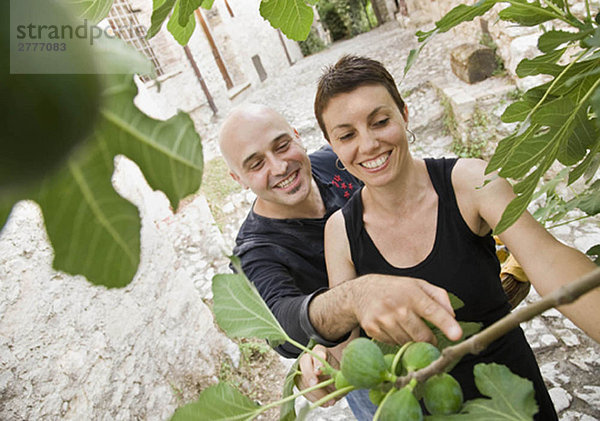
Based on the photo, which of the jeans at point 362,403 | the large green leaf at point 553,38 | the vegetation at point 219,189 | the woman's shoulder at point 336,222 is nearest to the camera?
the large green leaf at point 553,38

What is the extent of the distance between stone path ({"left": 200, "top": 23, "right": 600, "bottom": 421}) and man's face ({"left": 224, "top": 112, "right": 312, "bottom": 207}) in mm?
354

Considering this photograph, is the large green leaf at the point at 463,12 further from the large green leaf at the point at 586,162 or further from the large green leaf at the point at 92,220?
the large green leaf at the point at 92,220

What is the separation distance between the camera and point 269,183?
1.77 meters

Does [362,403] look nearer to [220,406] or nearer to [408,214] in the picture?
[408,214]

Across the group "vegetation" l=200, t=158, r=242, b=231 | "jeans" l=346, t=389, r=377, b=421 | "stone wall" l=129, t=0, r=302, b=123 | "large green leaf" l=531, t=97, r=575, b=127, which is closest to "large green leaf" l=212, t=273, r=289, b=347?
"large green leaf" l=531, t=97, r=575, b=127

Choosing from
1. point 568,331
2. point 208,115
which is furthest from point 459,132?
point 208,115

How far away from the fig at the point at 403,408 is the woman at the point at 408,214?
0.79m

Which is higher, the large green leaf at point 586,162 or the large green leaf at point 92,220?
the large green leaf at point 92,220

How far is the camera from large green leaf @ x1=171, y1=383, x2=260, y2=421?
54 cm

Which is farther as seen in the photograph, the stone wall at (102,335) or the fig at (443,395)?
the stone wall at (102,335)

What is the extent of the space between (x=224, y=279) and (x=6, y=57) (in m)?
0.51

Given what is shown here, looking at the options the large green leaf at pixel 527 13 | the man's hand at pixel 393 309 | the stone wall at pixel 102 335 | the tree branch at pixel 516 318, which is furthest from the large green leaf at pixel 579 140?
the stone wall at pixel 102 335

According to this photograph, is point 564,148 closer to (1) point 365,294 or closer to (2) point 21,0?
(1) point 365,294

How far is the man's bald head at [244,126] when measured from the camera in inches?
70.2
